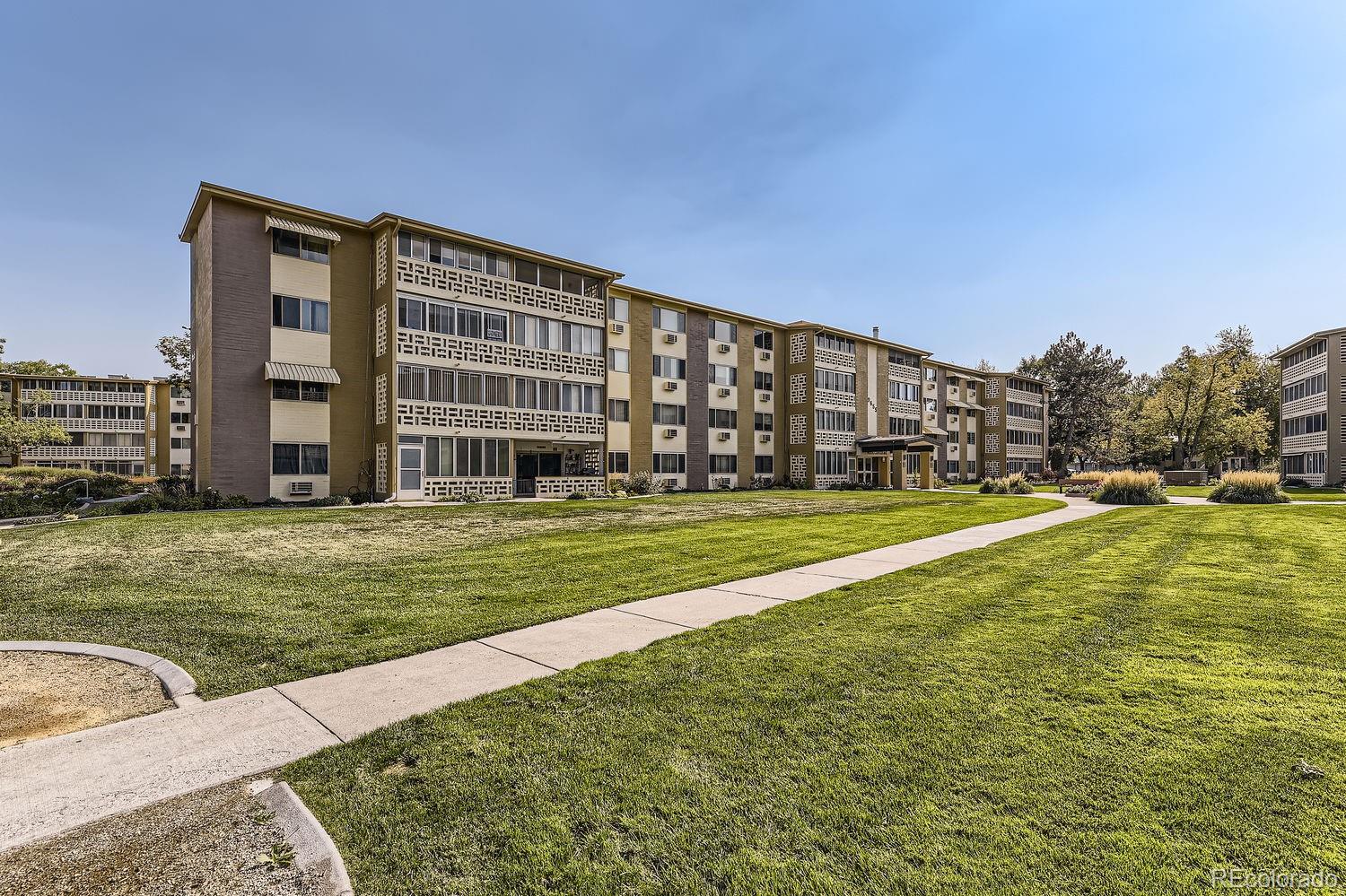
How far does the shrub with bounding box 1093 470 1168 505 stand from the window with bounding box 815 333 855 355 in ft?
70.0

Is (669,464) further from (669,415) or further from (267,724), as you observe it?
(267,724)

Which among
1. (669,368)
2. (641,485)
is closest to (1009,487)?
(641,485)

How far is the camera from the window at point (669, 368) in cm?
3769

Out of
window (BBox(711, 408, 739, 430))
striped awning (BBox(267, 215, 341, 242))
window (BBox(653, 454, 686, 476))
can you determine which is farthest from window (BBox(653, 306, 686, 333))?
striped awning (BBox(267, 215, 341, 242))

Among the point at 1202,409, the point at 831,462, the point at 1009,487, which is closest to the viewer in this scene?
the point at 1009,487

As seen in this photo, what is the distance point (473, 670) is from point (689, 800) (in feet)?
9.10

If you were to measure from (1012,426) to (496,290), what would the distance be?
180 feet

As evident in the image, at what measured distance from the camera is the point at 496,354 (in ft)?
94.8

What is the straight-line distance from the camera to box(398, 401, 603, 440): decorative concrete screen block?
2620 centimetres

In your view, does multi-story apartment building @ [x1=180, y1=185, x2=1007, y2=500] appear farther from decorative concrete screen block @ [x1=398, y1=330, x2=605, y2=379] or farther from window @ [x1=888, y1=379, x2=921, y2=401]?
window @ [x1=888, y1=379, x2=921, y2=401]

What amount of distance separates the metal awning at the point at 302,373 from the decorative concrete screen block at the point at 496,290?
481cm

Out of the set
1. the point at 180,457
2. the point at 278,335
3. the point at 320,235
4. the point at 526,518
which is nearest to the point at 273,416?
the point at 278,335

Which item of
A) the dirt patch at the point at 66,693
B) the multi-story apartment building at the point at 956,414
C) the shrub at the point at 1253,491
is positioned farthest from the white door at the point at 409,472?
the multi-story apartment building at the point at 956,414

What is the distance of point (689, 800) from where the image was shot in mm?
3104
